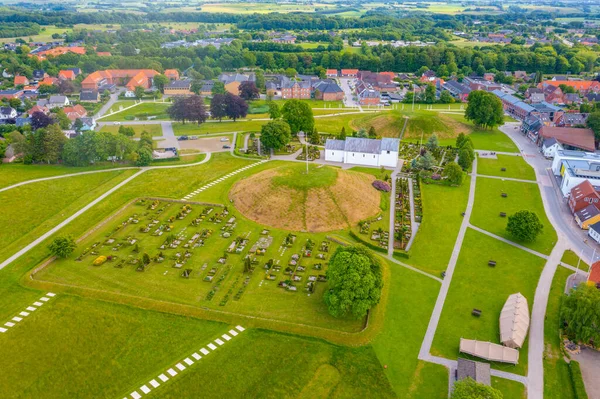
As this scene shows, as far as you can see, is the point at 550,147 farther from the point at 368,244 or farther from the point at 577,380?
the point at 577,380

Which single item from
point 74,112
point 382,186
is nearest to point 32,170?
point 74,112

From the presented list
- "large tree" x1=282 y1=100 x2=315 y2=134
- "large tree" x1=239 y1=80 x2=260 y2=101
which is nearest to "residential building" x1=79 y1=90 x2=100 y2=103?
"large tree" x1=239 y1=80 x2=260 y2=101

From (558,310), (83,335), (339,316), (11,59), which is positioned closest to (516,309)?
(558,310)

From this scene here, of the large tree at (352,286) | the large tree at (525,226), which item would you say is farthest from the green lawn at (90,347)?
the large tree at (525,226)

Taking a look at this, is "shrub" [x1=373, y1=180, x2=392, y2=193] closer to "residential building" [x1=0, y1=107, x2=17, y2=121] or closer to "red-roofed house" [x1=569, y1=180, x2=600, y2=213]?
"red-roofed house" [x1=569, y1=180, x2=600, y2=213]

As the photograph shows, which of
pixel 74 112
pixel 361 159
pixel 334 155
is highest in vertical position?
pixel 74 112

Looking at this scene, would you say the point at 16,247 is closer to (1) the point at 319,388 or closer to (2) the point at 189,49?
(1) the point at 319,388

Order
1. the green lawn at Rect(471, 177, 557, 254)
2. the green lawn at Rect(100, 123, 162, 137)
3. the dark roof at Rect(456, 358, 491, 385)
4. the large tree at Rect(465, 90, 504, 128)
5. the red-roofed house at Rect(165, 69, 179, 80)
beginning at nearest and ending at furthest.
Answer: the dark roof at Rect(456, 358, 491, 385)
the green lawn at Rect(471, 177, 557, 254)
the large tree at Rect(465, 90, 504, 128)
the green lawn at Rect(100, 123, 162, 137)
the red-roofed house at Rect(165, 69, 179, 80)
